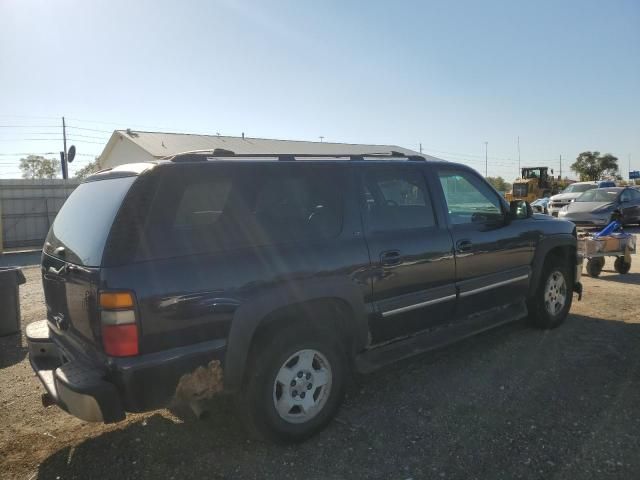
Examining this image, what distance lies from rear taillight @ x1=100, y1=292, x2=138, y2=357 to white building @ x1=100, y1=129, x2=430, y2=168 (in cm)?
2314

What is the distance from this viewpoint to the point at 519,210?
16.1 feet

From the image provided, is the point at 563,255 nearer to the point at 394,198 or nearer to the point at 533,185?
the point at 394,198

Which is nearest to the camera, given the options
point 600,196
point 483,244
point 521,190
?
point 483,244

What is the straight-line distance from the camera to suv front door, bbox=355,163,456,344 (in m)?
3.56

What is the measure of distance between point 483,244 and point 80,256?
10.6 ft

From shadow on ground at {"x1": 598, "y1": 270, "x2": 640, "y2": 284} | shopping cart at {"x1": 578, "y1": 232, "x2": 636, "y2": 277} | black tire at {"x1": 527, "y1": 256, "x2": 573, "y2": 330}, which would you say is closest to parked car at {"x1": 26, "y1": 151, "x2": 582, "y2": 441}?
black tire at {"x1": 527, "y1": 256, "x2": 573, "y2": 330}

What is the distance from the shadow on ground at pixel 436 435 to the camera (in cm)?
289

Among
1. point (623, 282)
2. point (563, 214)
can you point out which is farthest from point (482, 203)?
point (563, 214)

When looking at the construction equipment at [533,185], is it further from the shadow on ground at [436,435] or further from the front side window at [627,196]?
the shadow on ground at [436,435]

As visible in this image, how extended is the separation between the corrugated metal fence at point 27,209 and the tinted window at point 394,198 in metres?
16.2

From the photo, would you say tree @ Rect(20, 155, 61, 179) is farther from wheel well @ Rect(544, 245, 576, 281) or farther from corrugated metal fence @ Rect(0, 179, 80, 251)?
wheel well @ Rect(544, 245, 576, 281)

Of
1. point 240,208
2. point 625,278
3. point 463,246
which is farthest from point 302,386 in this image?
point 625,278

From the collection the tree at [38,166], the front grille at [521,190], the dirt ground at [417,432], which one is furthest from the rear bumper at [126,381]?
the tree at [38,166]

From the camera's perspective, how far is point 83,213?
3.15 metres
